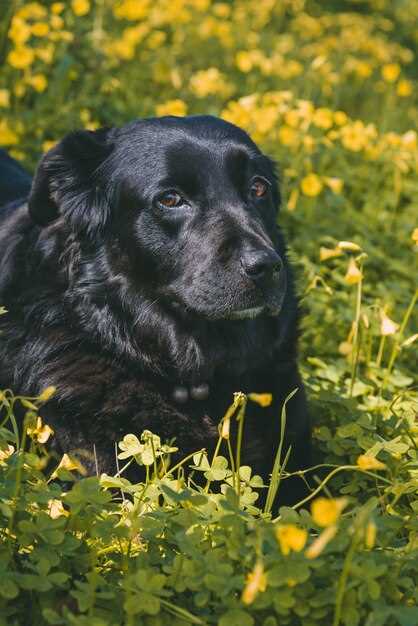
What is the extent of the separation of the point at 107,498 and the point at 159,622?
0.32 meters

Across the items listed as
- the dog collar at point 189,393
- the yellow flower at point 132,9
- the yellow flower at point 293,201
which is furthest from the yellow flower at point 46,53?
the dog collar at point 189,393

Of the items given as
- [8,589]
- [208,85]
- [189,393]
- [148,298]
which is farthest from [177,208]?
[208,85]

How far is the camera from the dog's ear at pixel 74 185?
3.44 meters

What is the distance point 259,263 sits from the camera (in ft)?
10.1

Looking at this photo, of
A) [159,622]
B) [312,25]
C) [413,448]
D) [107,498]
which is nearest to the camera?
[159,622]

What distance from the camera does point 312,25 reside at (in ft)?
29.9

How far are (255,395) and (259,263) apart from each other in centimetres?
96

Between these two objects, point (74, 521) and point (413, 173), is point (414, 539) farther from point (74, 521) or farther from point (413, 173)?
point (413, 173)

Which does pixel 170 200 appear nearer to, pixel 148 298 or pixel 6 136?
pixel 148 298

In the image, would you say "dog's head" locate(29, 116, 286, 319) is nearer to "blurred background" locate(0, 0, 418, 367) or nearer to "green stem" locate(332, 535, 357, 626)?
"blurred background" locate(0, 0, 418, 367)

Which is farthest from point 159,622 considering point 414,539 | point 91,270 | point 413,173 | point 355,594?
point 413,173

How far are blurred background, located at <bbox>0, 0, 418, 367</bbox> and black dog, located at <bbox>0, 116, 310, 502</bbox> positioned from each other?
1.33ft

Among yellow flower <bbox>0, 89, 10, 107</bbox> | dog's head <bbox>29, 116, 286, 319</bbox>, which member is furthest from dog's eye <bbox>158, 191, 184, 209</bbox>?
yellow flower <bbox>0, 89, 10, 107</bbox>

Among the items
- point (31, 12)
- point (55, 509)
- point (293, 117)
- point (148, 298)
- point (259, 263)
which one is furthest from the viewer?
point (31, 12)
